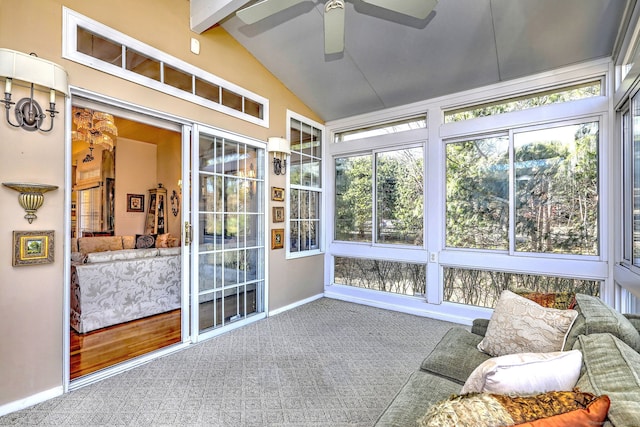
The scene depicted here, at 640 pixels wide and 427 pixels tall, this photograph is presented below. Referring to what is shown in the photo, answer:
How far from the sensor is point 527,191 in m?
3.50

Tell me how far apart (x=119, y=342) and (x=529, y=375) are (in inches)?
141

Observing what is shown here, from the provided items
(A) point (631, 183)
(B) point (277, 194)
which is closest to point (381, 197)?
(B) point (277, 194)

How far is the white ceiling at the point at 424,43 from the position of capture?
2756 mm

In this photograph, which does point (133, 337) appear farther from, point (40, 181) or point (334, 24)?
point (334, 24)

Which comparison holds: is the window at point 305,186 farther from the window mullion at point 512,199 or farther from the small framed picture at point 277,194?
the window mullion at point 512,199

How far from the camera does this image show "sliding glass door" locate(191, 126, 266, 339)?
329 centimetres

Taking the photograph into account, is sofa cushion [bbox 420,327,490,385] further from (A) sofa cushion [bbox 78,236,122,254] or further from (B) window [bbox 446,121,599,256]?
(A) sofa cushion [bbox 78,236,122,254]

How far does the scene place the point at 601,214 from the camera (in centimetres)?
307

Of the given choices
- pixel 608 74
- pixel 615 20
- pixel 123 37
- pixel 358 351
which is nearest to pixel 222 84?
pixel 123 37

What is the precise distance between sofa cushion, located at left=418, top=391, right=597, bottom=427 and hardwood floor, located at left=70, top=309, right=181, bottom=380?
2.90m

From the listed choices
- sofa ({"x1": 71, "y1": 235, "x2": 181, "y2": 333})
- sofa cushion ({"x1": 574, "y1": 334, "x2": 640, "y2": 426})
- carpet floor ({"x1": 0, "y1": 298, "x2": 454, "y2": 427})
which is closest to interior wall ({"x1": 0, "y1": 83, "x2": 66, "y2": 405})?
carpet floor ({"x1": 0, "y1": 298, "x2": 454, "y2": 427})

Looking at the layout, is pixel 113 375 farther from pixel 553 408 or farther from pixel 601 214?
pixel 601 214

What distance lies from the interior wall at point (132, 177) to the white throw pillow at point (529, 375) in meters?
7.71

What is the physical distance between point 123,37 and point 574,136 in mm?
4469
